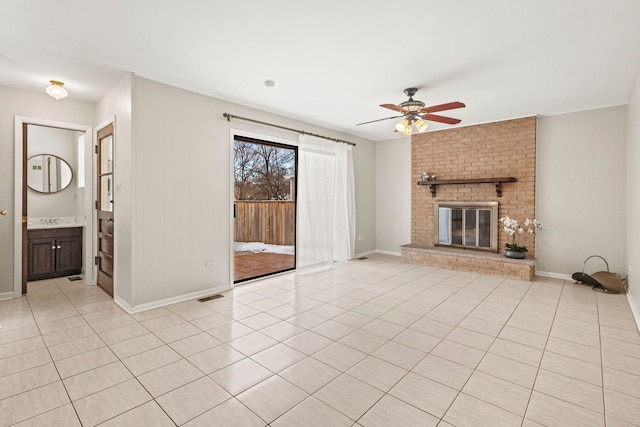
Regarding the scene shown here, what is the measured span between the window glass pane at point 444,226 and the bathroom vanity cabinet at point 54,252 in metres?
6.28

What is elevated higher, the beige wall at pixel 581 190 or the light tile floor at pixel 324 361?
the beige wall at pixel 581 190

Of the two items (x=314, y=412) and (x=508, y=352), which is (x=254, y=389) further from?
(x=508, y=352)

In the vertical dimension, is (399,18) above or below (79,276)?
above

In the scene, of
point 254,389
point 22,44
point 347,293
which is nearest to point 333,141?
point 347,293

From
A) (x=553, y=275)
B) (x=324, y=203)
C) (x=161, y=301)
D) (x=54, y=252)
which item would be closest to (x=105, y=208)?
(x=54, y=252)

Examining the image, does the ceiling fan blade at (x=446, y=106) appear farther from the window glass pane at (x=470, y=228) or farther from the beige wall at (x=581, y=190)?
the window glass pane at (x=470, y=228)

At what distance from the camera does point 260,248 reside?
7520 mm

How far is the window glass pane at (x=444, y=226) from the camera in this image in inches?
237

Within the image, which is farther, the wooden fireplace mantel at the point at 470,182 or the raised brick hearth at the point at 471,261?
the wooden fireplace mantel at the point at 470,182

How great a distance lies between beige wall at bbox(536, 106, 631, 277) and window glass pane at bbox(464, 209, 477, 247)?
986 millimetres

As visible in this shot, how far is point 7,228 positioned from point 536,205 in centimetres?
752

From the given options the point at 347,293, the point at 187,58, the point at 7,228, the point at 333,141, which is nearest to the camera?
the point at 187,58

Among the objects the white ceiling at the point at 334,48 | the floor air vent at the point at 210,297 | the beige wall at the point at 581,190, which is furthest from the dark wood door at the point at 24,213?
the beige wall at the point at 581,190

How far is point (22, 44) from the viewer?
2.76 m
